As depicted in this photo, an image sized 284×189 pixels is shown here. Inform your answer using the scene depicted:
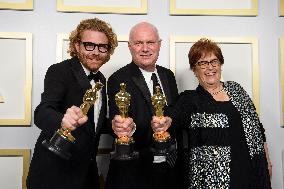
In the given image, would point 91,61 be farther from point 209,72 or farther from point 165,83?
point 209,72

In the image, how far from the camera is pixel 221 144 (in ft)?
5.52

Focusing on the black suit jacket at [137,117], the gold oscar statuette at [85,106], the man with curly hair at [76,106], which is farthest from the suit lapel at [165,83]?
the gold oscar statuette at [85,106]

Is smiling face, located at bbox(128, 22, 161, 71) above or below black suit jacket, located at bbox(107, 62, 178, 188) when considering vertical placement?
above

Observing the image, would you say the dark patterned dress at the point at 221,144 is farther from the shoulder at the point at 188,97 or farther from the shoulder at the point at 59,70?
the shoulder at the point at 59,70

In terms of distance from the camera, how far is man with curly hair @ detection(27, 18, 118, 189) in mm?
1495

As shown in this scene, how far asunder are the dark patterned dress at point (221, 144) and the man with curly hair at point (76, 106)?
0.43m

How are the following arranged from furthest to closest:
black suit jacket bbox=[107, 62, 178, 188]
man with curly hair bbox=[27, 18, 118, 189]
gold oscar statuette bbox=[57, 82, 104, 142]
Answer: black suit jacket bbox=[107, 62, 178, 188]
man with curly hair bbox=[27, 18, 118, 189]
gold oscar statuette bbox=[57, 82, 104, 142]

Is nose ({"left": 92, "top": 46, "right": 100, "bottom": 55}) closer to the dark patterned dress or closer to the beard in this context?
the beard

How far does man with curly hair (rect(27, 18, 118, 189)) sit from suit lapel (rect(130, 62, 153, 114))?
0.16 meters

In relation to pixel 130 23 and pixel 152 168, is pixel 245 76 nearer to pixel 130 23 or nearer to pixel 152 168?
pixel 130 23

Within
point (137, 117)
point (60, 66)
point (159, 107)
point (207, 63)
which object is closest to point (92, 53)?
point (60, 66)

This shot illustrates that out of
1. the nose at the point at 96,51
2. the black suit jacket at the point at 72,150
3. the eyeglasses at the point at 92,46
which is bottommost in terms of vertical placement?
the black suit jacket at the point at 72,150

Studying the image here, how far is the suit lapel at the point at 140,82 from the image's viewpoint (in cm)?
164

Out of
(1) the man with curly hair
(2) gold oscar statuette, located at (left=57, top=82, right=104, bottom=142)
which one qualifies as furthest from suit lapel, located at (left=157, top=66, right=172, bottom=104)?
(2) gold oscar statuette, located at (left=57, top=82, right=104, bottom=142)
